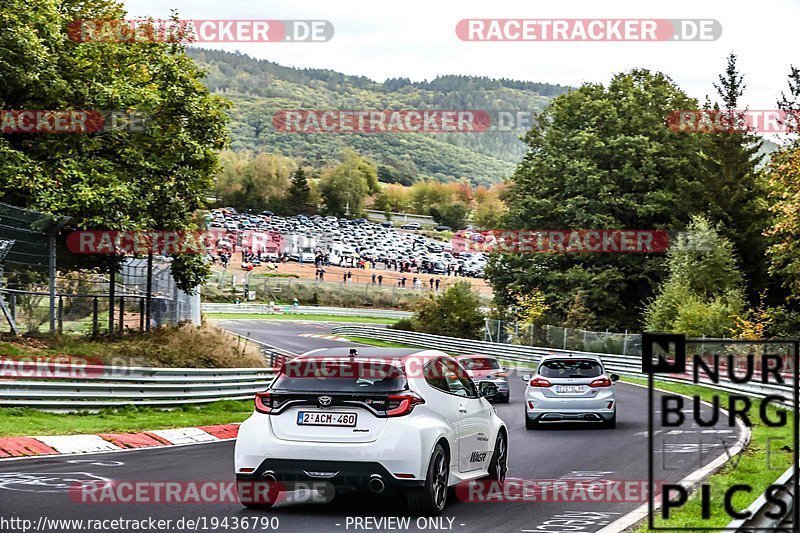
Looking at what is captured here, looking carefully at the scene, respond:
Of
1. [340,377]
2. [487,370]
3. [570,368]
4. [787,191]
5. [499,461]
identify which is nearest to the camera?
[340,377]

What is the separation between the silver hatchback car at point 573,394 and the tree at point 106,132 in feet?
41.8

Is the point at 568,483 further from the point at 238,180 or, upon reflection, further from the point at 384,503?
the point at 238,180

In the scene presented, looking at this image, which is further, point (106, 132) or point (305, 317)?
point (305, 317)

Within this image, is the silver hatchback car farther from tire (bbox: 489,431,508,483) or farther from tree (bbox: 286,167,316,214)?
tree (bbox: 286,167,316,214)

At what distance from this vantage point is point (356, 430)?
1077cm

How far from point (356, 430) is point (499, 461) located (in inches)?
128

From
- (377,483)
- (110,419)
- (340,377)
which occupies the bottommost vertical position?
(110,419)

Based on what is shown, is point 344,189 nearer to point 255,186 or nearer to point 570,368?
point 255,186

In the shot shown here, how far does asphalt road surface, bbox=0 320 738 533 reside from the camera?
1045 centimetres

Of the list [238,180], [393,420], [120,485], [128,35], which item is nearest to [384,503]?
[393,420]

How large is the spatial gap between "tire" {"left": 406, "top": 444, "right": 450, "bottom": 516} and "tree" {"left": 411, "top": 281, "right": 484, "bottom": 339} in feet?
181

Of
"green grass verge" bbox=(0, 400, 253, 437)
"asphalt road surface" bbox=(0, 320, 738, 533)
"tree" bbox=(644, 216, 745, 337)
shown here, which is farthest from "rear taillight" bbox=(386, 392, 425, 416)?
"tree" bbox=(644, 216, 745, 337)

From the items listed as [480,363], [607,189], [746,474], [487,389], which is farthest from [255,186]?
[487,389]

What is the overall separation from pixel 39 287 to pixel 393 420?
22.7 m
